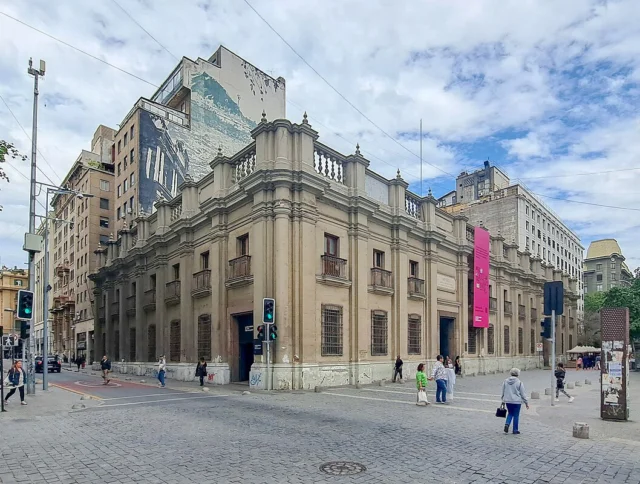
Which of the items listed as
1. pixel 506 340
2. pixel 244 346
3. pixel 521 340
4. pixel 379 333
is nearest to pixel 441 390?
pixel 379 333

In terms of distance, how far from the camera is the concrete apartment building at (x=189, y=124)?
4581 cm

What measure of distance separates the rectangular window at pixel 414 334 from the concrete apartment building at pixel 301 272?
107mm

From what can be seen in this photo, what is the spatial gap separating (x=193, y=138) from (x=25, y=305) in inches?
1208

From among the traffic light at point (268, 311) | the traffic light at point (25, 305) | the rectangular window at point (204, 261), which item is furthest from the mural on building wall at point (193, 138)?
the traffic light at point (268, 311)

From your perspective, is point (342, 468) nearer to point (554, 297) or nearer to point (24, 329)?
point (554, 297)

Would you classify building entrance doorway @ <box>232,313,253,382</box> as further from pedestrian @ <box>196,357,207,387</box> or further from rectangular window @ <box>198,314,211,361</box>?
rectangular window @ <box>198,314,211,361</box>

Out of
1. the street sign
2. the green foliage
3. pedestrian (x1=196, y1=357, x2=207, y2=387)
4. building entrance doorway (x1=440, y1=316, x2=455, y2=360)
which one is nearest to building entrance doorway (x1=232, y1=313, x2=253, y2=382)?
pedestrian (x1=196, y1=357, x2=207, y2=387)

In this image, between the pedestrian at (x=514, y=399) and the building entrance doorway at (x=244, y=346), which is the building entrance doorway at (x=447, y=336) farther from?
the pedestrian at (x=514, y=399)

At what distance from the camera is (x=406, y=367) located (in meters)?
26.9

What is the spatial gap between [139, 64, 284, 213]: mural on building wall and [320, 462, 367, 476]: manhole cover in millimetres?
40482

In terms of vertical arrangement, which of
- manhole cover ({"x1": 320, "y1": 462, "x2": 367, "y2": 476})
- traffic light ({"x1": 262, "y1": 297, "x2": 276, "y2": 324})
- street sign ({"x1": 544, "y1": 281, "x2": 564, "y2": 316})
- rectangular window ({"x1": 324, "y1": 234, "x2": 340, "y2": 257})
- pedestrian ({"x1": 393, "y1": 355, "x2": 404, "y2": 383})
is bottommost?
pedestrian ({"x1": 393, "y1": 355, "x2": 404, "y2": 383})

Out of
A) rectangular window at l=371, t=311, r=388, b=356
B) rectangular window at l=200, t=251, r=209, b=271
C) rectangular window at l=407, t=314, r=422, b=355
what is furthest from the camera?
rectangular window at l=407, t=314, r=422, b=355

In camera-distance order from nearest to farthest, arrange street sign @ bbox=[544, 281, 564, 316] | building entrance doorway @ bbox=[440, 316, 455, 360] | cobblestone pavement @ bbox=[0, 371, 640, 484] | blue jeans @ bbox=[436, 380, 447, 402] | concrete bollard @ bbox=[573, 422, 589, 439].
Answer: cobblestone pavement @ bbox=[0, 371, 640, 484], concrete bollard @ bbox=[573, 422, 589, 439], street sign @ bbox=[544, 281, 564, 316], blue jeans @ bbox=[436, 380, 447, 402], building entrance doorway @ bbox=[440, 316, 455, 360]

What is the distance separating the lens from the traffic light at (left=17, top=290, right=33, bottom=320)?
17.7 meters
